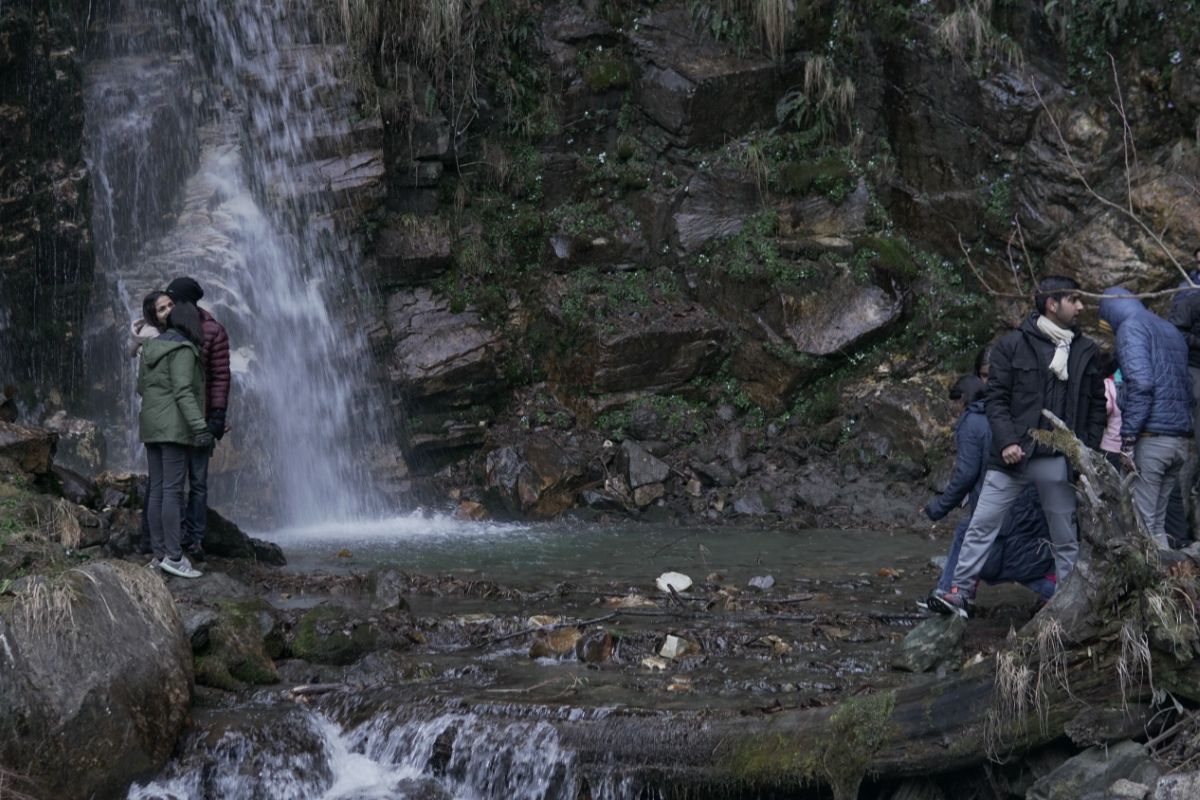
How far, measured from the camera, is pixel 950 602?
7.04m

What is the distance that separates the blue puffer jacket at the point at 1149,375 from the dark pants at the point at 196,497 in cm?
652

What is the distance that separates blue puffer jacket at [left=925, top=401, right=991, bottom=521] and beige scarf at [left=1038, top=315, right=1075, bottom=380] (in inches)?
30.0

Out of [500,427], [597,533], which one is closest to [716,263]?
[500,427]

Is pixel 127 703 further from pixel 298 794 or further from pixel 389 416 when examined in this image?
pixel 389 416

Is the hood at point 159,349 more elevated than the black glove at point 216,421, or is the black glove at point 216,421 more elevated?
the hood at point 159,349

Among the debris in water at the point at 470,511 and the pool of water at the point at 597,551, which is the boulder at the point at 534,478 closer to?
the debris in water at the point at 470,511

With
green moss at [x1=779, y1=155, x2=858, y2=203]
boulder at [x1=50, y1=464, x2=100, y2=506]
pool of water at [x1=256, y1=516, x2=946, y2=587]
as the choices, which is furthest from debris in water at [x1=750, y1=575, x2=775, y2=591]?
green moss at [x1=779, y1=155, x2=858, y2=203]

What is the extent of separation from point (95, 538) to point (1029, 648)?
→ 21.9 ft

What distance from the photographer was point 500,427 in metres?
14.6

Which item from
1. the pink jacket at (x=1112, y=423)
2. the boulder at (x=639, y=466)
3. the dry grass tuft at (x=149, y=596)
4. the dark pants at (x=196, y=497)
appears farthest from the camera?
the boulder at (x=639, y=466)

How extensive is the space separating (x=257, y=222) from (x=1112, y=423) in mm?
10486

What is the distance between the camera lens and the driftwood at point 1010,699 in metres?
5.36

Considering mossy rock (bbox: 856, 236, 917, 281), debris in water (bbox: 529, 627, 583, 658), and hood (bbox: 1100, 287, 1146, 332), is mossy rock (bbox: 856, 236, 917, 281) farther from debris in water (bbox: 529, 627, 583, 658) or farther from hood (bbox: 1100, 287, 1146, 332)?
debris in water (bbox: 529, 627, 583, 658)

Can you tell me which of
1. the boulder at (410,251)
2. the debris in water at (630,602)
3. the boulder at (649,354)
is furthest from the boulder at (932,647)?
the boulder at (410,251)
